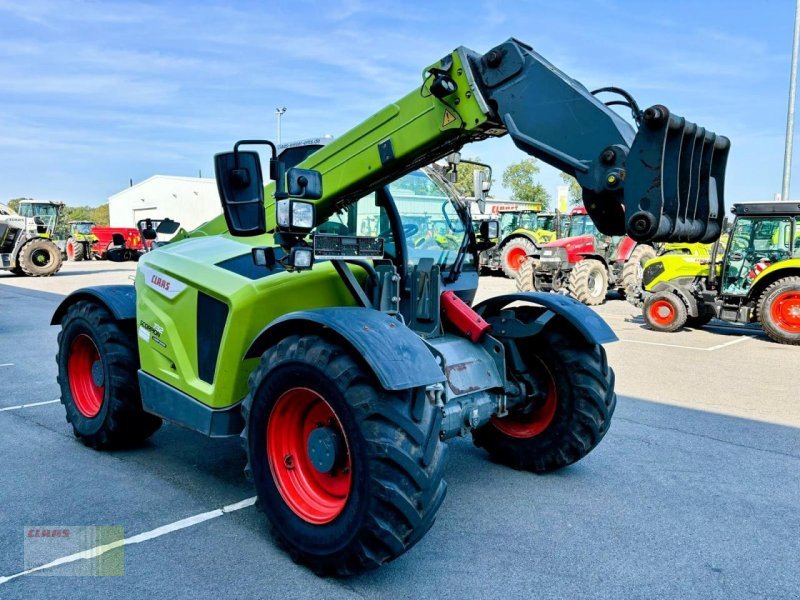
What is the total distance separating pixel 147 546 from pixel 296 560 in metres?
0.79

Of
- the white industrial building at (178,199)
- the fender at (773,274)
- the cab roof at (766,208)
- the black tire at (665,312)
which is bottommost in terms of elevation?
the black tire at (665,312)

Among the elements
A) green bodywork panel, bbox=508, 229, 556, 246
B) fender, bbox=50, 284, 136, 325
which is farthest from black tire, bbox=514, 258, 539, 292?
fender, bbox=50, 284, 136, 325

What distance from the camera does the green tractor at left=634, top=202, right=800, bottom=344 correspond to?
1045cm

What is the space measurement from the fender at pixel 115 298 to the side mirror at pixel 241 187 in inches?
66.7

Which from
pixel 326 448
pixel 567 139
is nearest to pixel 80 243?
pixel 326 448

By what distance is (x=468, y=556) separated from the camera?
3.23 m

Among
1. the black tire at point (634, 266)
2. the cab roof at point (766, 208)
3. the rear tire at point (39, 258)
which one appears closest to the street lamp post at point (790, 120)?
the black tire at point (634, 266)

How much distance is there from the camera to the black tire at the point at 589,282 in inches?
620

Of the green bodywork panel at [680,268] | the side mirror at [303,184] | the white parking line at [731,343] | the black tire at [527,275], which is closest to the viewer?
the side mirror at [303,184]

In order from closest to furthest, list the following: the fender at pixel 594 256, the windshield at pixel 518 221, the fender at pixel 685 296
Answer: the fender at pixel 685 296 < the fender at pixel 594 256 < the windshield at pixel 518 221

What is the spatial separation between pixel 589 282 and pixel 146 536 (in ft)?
46.9

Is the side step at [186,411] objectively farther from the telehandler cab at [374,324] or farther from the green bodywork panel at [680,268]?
the green bodywork panel at [680,268]

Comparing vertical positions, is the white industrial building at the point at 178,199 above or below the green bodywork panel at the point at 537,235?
above

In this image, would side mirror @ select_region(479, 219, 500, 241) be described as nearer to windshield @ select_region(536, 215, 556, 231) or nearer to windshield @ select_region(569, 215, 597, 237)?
windshield @ select_region(569, 215, 597, 237)
